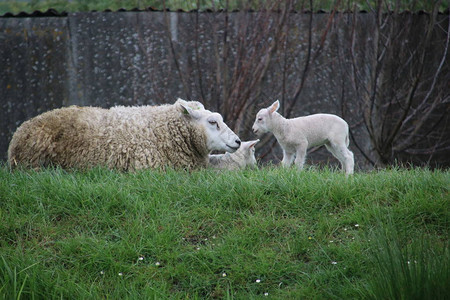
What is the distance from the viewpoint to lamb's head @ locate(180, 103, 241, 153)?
5.86m

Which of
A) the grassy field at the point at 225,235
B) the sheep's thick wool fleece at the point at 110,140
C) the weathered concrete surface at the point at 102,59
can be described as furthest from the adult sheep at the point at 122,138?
the weathered concrete surface at the point at 102,59

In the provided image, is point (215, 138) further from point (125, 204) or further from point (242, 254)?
point (242, 254)

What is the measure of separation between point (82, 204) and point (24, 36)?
20.1 ft

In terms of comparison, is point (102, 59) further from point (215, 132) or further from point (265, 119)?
point (215, 132)

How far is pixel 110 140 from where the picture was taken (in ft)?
18.8

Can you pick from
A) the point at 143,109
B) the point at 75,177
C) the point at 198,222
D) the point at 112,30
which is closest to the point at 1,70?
the point at 112,30

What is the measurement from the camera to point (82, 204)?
15.0ft

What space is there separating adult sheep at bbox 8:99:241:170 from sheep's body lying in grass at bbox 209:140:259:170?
27 cm

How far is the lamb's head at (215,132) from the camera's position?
19.2 feet

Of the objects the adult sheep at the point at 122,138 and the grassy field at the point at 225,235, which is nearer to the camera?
the grassy field at the point at 225,235

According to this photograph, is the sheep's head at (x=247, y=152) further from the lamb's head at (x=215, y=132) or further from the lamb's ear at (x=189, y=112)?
the lamb's ear at (x=189, y=112)

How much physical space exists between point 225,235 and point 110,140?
2038 millimetres

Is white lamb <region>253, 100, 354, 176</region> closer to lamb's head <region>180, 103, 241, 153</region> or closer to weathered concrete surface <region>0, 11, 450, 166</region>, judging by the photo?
lamb's head <region>180, 103, 241, 153</region>

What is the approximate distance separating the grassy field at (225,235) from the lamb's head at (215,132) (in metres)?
0.63
